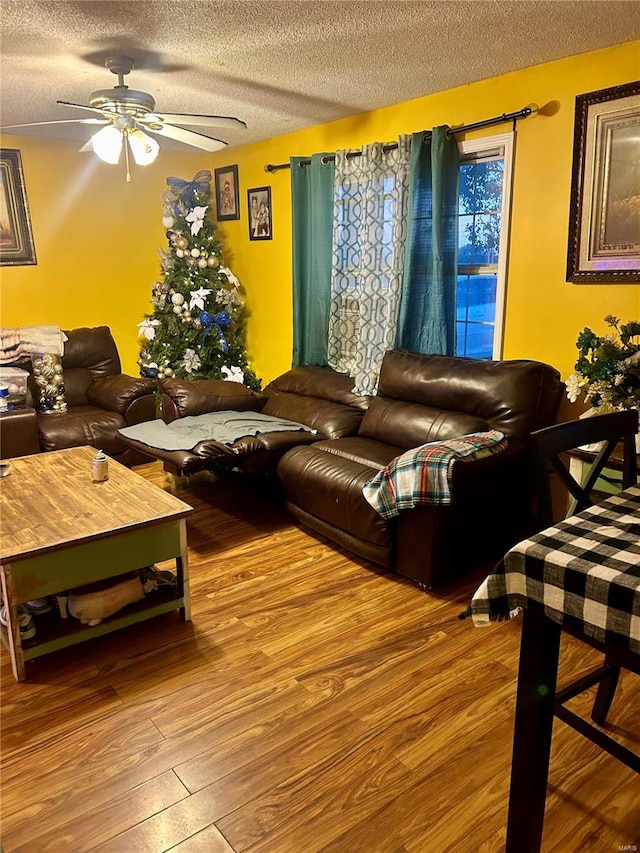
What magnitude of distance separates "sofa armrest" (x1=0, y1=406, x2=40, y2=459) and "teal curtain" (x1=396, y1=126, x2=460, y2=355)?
2.48 metres

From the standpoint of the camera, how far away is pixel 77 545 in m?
2.26

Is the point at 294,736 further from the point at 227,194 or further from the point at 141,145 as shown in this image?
the point at 227,194

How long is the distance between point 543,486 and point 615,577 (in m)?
0.58

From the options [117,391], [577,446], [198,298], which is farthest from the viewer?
[198,298]

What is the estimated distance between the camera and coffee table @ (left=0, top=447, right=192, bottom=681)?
219 centimetres

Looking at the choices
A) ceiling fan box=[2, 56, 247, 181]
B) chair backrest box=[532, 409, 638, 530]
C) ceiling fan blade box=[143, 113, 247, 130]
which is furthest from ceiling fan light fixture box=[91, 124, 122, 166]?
chair backrest box=[532, 409, 638, 530]

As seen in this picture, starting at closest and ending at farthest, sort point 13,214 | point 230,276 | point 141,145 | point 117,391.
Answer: point 141,145
point 117,391
point 13,214
point 230,276

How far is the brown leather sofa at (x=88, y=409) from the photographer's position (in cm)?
405

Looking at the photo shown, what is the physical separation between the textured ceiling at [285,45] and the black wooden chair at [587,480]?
1.65 m

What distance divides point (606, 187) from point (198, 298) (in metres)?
3.15

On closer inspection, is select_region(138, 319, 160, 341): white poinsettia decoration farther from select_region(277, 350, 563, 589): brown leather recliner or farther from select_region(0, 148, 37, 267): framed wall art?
select_region(277, 350, 563, 589): brown leather recliner

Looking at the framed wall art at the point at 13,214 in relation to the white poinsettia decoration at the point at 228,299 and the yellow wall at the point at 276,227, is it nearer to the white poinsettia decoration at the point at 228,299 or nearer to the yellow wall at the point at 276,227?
the yellow wall at the point at 276,227

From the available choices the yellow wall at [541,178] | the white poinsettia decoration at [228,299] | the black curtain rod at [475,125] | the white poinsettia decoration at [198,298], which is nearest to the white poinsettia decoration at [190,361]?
the white poinsettia decoration at [198,298]

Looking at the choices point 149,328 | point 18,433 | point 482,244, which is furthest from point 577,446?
point 149,328
